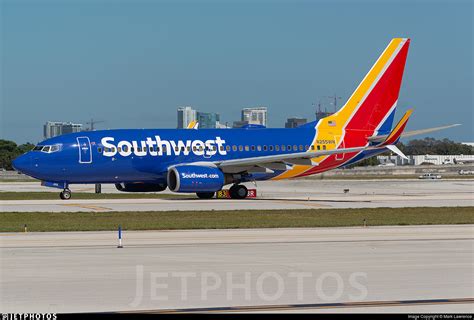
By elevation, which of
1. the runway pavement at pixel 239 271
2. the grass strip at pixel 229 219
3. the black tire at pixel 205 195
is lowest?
the runway pavement at pixel 239 271

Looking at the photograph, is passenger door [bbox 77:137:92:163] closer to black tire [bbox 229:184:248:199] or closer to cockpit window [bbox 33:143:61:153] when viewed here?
cockpit window [bbox 33:143:61:153]

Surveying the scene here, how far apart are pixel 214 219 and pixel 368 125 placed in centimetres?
2597

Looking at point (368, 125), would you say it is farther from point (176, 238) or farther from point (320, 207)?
point (176, 238)

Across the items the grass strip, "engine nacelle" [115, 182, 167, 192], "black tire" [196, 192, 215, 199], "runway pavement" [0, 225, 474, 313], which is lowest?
"runway pavement" [0, 225, 474, 313]

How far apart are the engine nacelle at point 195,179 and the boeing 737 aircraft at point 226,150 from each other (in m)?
0.06

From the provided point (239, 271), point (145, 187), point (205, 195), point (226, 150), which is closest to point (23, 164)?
point (145, 187)

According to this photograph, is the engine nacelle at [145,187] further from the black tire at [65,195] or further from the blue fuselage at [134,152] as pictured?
the black tire at [65,195]

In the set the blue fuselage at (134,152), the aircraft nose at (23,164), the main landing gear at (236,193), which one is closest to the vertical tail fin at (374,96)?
the blue fuselage at (134,152)

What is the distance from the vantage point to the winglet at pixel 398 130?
2156 inches

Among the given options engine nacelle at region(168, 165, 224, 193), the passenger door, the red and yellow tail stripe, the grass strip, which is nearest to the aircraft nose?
the passenger door

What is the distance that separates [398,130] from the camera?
5484cm

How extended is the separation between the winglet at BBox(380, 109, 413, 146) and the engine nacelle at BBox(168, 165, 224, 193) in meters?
10.6

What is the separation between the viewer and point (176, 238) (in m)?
29.5

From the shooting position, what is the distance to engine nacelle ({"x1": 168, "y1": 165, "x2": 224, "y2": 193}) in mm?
52719
